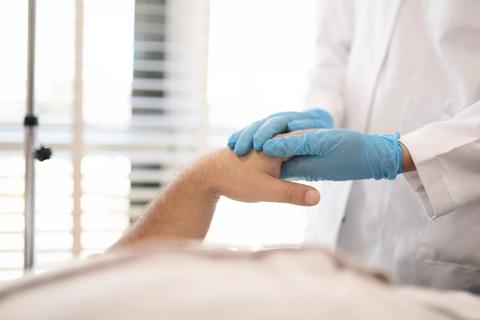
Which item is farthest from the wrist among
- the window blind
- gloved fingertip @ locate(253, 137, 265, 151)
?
the window blind

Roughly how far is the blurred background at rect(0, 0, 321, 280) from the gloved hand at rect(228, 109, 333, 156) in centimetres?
94

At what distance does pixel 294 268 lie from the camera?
63cm

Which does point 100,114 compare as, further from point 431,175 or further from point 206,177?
point 431,175

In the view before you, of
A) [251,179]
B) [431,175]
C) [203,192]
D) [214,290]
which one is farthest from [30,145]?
[214,290]

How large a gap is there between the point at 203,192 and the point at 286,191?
198 millimetres

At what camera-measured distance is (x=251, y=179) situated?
1354mm

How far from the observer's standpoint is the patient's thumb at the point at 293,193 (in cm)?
132

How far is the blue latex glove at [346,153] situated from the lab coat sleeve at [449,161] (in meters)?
0.05

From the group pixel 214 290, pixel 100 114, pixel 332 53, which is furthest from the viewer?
pixel 100 114

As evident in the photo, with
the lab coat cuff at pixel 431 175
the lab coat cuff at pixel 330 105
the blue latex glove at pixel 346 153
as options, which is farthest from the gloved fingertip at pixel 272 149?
the lab coat cuff at pixel 330 105

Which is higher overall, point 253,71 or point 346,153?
point 253,71

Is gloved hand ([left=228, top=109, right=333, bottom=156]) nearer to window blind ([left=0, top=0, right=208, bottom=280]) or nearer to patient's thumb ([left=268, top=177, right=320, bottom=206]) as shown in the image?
patient's thumb ([left=268, top=177, right=320, bottom=206])

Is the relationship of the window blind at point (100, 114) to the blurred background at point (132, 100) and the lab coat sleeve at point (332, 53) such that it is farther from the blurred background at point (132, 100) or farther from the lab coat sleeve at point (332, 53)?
the lab coat sleeve at point (332, 53)

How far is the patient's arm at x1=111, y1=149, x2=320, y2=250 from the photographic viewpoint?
1351 mm
